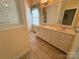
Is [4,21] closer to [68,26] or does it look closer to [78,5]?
[68,26]

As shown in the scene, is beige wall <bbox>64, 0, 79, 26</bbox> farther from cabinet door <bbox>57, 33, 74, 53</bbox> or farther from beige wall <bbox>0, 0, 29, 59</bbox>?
beige wall <bbox>0, 0, 29, 59</bbox>

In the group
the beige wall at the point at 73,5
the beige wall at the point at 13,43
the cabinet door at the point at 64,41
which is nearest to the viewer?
the beige wall at the point at 13,43

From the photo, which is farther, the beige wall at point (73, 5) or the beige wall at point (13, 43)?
the beige wall at point (73, 5)

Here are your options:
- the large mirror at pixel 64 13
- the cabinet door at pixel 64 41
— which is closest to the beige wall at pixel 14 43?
the cabinet door at pixel 64 41

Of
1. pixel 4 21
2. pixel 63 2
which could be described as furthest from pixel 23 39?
pixel 63 2

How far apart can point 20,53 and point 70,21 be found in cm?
203

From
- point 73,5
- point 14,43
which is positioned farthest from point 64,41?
point 14,43

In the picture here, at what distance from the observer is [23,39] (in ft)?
6.79

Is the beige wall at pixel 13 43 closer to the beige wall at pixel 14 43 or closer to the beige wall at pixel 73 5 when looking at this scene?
the beige wall at pixel 14 43

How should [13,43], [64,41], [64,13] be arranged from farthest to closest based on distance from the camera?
[64,13] → [64,41] → [13,43]

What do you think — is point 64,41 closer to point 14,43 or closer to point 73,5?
point 73,5

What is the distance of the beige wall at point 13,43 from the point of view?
156 centimetres

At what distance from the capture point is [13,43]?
1788 mm

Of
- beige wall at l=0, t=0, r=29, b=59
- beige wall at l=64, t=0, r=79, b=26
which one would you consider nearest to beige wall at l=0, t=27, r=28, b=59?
beige wall at l=0, t=0, r=29, b=59
